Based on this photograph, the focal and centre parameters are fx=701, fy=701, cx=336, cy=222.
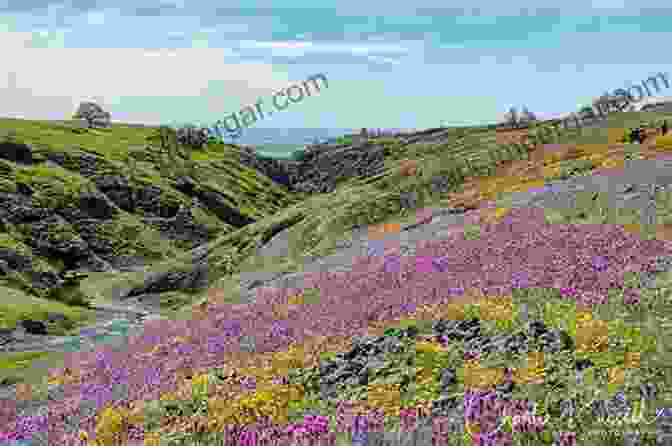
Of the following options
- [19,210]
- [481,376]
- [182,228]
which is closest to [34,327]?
[481,376]

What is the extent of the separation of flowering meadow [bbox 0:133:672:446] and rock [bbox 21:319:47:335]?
52.7 meters

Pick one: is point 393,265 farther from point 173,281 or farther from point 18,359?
point 173,281

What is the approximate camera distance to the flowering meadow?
10.0m

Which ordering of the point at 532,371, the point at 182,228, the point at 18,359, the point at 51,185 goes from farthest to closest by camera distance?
1. the point at 182,228
2. the point at 51,185
3. the point at 18,359
4. the point at 532,371

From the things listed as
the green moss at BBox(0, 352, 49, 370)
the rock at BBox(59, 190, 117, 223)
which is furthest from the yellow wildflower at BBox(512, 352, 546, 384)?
the rock at BBox(59, 190, 117, 223)

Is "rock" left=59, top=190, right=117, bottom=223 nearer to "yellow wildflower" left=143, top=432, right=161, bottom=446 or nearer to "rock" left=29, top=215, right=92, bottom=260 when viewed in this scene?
"rock" left=29, top=215, right=92, bottom=260

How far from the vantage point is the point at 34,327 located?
246 ft

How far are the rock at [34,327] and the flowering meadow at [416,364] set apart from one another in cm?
5273

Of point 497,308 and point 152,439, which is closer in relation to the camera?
point 152,439

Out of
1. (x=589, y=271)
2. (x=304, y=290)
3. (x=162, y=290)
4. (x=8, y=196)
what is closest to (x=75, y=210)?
(x=8, y=196)

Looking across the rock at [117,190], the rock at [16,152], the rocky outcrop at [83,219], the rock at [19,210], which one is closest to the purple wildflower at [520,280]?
the rocky outcrop at [83,219]

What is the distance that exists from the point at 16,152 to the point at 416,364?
587 ft

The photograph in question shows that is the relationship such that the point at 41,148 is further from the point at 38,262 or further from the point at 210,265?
the point at 210,265

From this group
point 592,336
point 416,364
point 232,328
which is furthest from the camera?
point 232,328
